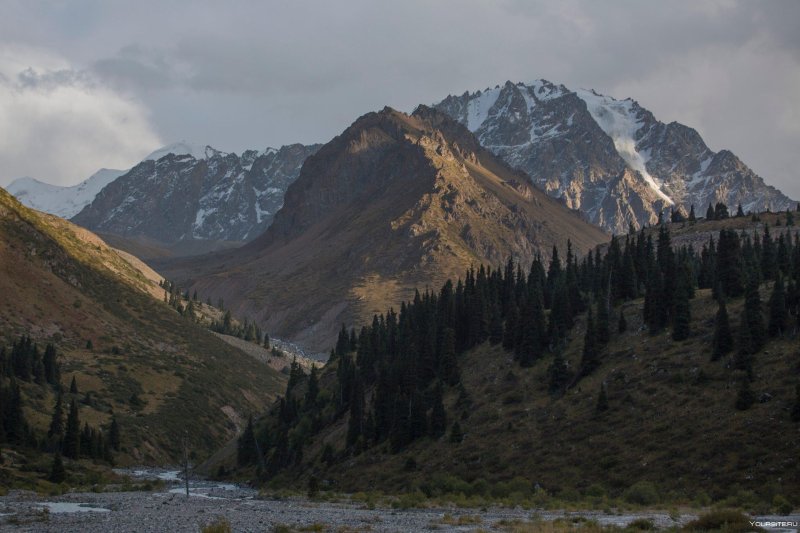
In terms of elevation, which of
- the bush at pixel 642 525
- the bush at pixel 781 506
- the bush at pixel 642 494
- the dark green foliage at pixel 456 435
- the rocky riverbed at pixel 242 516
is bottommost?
the rocky riverbed at pixel 242 516

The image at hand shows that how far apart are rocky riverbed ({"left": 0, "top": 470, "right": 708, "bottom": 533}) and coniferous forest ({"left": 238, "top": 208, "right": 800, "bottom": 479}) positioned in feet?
106

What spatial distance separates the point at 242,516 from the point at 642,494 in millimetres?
30649

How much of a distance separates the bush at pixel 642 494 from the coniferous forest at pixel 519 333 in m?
16.3

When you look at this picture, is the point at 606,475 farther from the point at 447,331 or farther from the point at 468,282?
the point at 468,282

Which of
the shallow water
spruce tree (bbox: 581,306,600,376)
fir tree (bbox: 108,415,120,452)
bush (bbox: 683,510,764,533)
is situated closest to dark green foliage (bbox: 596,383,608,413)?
spruce tree (bbox: 581,306,600,376)

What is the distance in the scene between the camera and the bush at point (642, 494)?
66.2 metres

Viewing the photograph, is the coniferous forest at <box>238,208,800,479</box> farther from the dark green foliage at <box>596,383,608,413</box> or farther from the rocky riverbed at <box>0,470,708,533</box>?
the rocky riverbed at <box>0,470,708,533</box>

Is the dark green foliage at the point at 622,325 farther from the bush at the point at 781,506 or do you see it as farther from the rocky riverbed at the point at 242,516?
the bush at the point at 781,506

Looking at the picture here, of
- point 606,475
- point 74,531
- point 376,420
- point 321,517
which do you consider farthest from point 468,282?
point 74,531

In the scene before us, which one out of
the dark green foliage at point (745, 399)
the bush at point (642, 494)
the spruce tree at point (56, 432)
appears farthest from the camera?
the spruce tree at point (56, 432)

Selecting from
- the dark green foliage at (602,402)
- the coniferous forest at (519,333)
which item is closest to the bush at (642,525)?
the coniferous forest at (519,333)

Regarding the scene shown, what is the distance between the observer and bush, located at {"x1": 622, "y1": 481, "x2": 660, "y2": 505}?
66188mm

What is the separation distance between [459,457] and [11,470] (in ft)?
171

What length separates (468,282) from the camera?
6683 inches
